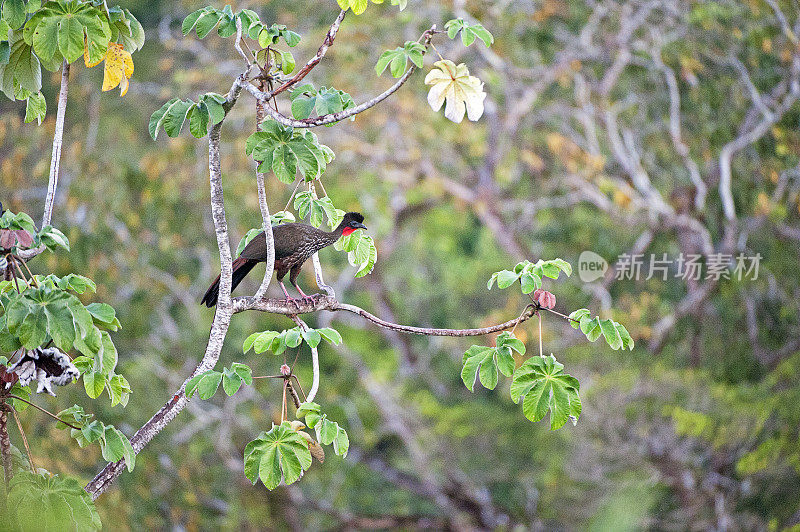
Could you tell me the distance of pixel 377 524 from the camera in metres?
3.08

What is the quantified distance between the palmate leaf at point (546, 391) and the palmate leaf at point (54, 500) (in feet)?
1.69

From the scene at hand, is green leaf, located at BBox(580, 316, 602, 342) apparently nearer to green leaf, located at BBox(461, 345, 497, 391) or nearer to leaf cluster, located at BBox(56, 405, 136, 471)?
green leaf, located at BBox(461, 345, 497, 391)

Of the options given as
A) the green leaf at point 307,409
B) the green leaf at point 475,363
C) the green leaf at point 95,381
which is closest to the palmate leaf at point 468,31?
the green leaf at point 475,363

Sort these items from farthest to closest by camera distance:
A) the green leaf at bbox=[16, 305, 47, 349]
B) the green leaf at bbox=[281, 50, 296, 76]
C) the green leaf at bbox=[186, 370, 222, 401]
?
1. the green leaf at bbox=[281, 50, 296, 76]
2. the green leaf at bbox=[186, 370, 222, 401]
3. the green leaf at bbox=[16, 305, 47, 349]

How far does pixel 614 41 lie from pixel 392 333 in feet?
4.82

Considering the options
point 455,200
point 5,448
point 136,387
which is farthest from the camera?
point 455,200

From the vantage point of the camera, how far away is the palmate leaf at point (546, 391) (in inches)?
34.7

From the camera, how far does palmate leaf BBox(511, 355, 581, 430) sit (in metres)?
0.88

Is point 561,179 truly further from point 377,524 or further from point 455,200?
point 377,524

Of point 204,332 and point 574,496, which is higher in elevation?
point 204,332

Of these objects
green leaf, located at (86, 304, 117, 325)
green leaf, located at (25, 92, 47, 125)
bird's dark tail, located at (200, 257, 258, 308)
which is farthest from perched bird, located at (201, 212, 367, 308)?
green leaf, located at (25, 92, 47, 125)

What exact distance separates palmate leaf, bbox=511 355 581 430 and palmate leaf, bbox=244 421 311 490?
26 cm

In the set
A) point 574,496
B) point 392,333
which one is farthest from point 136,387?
point 574,496

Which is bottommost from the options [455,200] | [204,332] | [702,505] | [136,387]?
[702,505]
